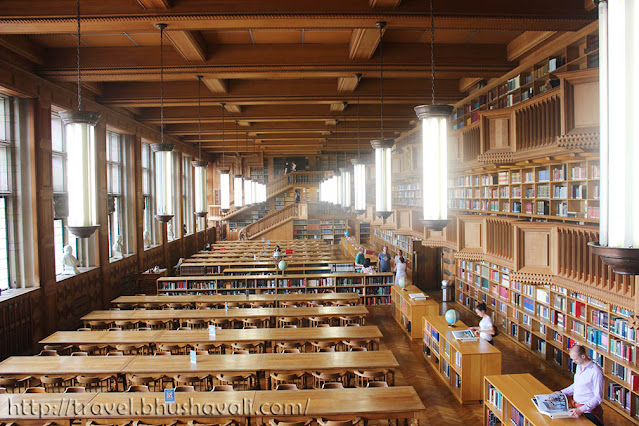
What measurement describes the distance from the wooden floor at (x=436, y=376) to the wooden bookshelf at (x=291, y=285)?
0.91 metres

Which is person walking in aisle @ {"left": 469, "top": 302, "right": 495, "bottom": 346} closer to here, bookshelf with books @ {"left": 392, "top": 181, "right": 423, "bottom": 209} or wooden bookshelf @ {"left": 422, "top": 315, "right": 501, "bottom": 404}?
wooden bookshelf @ {"left": 422, "top": 315, "right": 501, "bottom": 404}

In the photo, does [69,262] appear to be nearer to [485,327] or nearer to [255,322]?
[255,322]

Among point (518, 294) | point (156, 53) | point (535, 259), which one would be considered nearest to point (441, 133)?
point (535, 259)

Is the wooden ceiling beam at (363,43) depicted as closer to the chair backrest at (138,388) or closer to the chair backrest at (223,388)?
the chair backrest at (223,388)

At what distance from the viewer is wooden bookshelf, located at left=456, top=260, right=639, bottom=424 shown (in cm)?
508

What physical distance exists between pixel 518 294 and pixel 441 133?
5.70m

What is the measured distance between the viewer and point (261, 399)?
4.01 meters

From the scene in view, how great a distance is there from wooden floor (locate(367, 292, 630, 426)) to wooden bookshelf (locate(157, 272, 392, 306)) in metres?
0.91

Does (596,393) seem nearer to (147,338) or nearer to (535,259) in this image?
(535,259)

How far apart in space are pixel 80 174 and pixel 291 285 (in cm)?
738

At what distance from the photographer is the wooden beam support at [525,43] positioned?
231 inches

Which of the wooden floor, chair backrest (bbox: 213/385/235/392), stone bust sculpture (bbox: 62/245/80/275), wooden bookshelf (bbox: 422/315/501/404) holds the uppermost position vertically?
stone bust sculpture (bbox: 62/245/80/275)

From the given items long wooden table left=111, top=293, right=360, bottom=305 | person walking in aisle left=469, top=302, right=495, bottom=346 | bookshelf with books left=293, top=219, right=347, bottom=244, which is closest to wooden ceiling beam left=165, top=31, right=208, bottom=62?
long wooden table left=111, top=293, right=360, bottom=305

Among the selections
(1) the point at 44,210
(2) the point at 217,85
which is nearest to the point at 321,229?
(2) the point at 217,85
